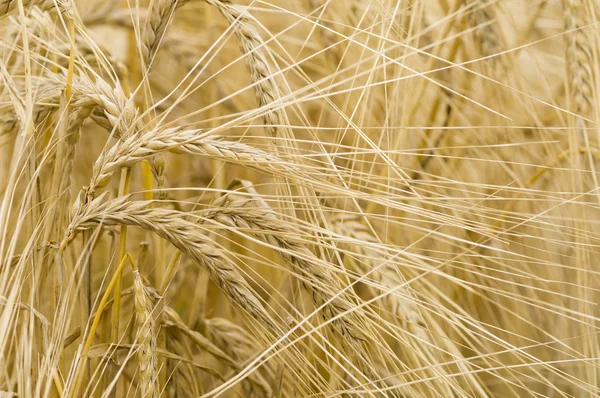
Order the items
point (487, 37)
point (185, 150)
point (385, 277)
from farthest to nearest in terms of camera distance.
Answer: point (487, 37) < point (385, 277) < point (185, 150)

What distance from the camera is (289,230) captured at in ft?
2.02

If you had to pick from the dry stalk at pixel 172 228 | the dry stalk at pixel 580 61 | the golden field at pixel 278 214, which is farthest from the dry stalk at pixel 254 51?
the dry stalk at pixel 580 61

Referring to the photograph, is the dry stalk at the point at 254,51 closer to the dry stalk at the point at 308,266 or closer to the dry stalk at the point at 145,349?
the dry stalk at the point at 308,266

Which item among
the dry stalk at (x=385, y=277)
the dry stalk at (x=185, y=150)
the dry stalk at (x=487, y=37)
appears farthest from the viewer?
the dry stalk at (x=487, y=37)

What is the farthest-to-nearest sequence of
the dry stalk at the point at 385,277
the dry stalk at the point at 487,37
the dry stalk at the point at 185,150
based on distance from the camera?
the dry stalk at the point at 487,37
the dry stalk at the point at 385,277
the dry stalk at the point at 185,150

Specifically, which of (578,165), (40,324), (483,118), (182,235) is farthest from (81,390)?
(483,118)

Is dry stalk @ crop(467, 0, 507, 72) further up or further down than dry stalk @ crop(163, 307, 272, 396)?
further up

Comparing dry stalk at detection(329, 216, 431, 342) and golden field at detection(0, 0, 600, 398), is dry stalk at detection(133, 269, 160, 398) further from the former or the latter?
dry stalk at detection(329, 216, 431, 342)

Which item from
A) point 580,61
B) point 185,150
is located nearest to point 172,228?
point 185,150

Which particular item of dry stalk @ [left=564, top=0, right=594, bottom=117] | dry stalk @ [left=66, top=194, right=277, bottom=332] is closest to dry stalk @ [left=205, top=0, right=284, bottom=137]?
dry stalk @ [left=66, top=194, right=277, bottom=332]

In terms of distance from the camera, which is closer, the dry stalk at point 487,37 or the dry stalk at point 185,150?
the dry stalk at point 185,150

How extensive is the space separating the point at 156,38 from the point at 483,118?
0.56 meters

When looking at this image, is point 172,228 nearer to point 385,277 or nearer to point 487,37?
point 385,277

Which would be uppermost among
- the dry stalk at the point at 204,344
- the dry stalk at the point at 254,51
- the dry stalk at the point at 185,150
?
the dry stalk at the point at 254,51
